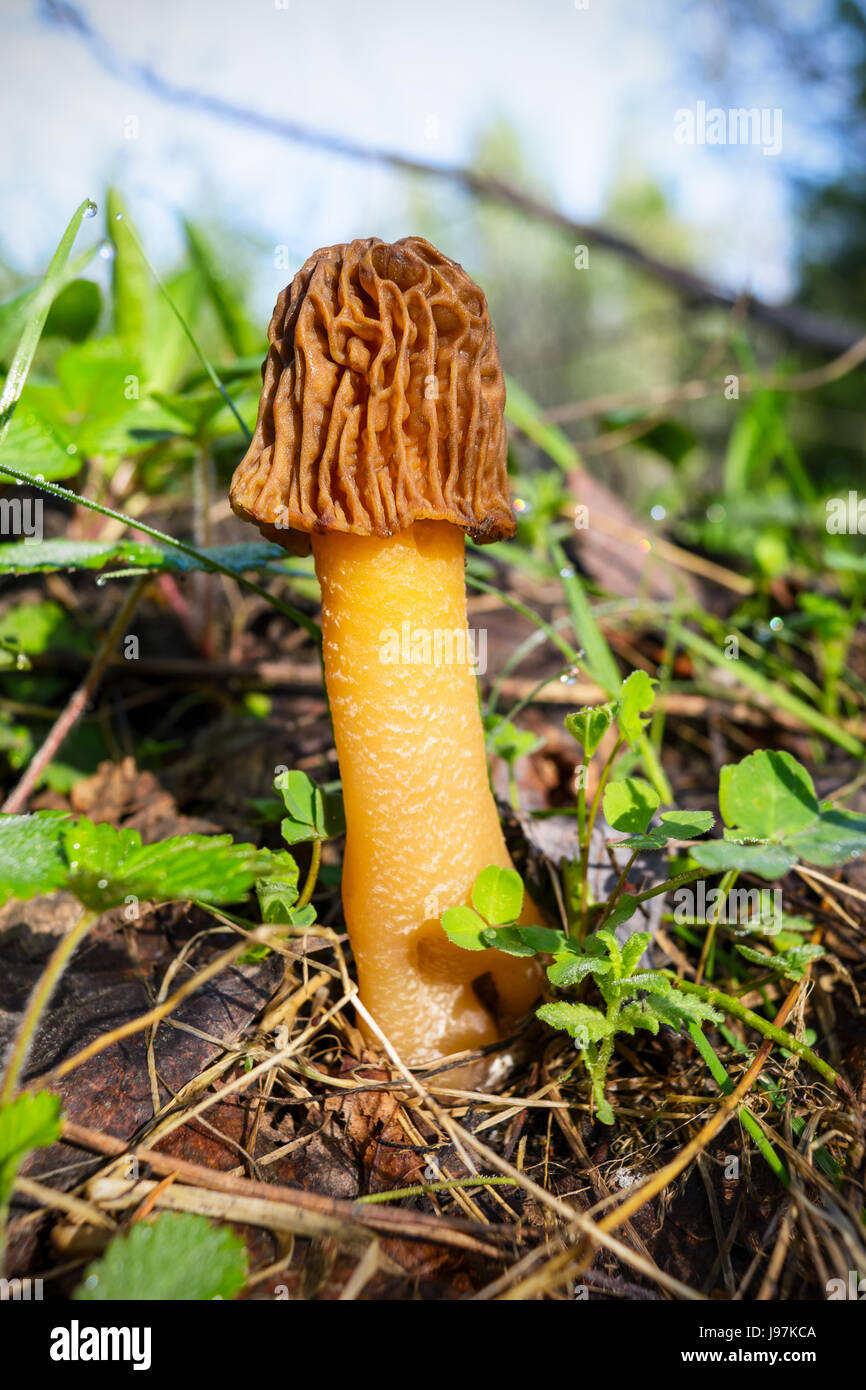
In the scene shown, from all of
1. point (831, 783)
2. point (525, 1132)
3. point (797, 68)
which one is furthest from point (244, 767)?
point (797, 68)

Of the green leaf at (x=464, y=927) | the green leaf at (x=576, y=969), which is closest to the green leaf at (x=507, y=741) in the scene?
the green leaf at (x=464, y=927)

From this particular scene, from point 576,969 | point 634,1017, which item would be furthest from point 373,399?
point 634,1017

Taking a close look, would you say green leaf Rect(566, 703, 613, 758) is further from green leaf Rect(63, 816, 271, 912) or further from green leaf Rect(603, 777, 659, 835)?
green leaf Rect(63, 816, 271, 912)

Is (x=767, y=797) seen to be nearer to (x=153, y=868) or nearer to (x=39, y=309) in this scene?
(x=153, y=868)

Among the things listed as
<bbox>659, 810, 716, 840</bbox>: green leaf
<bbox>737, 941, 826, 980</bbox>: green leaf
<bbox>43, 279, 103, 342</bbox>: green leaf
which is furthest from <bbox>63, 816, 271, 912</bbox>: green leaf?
<bbox>43, 279, 103, 342</bbox>: green leaf

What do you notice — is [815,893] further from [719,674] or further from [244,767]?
[244,767]

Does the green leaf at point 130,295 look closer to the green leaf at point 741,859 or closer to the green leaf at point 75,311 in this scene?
the green leaf at point 75,311

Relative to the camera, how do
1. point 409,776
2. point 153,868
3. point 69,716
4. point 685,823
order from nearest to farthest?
point 153,868 < point 685,823 < point 409,776 < point 69,716
